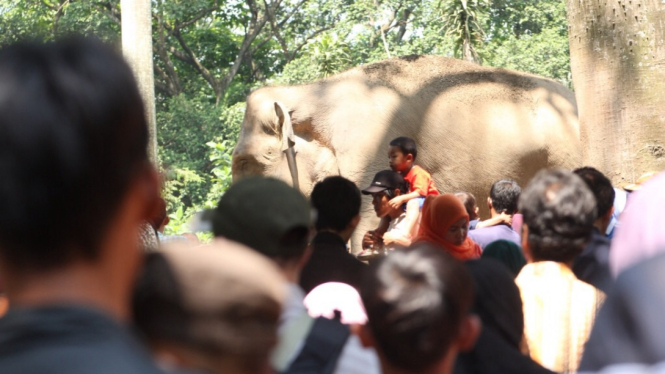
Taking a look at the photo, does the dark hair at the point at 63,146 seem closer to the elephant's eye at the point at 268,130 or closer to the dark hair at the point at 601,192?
the dark hair at the point at 601,192

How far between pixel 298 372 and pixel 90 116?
4.02 ft

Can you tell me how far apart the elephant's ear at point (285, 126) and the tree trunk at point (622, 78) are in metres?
5.85

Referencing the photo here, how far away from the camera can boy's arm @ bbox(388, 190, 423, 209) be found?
20.3ft

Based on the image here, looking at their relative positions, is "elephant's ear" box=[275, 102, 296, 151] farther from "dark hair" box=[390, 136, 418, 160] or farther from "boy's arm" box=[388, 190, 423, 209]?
"boy's arm" box=[388, 190, 423, 209]

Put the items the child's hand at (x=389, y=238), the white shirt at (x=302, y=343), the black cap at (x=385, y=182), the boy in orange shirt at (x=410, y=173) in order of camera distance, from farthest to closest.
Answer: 1. the boy in orange shirt at (x=410, y=173)
2. the black cap at (x=385, y=182)
3. the child's hand at (x=389, y=238)
4. the white shirt at (x=302, y=343)

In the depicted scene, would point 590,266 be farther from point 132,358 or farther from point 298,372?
point 132,358

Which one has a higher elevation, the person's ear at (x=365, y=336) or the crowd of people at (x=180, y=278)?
the crowd of people at (x=180, y=278)

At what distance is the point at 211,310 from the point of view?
130 centimetres

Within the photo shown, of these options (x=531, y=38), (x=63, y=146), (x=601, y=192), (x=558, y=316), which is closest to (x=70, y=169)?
(x=63, y=146)

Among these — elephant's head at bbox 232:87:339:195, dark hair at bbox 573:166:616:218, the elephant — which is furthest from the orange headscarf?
the elephant

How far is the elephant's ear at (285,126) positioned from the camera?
36.8ft

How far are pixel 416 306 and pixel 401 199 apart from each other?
444 cm

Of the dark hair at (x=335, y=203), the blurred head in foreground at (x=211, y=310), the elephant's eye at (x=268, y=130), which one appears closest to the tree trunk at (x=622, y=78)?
the dark hair at (x=335, y=203)

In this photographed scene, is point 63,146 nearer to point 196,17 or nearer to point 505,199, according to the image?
point 505,199
